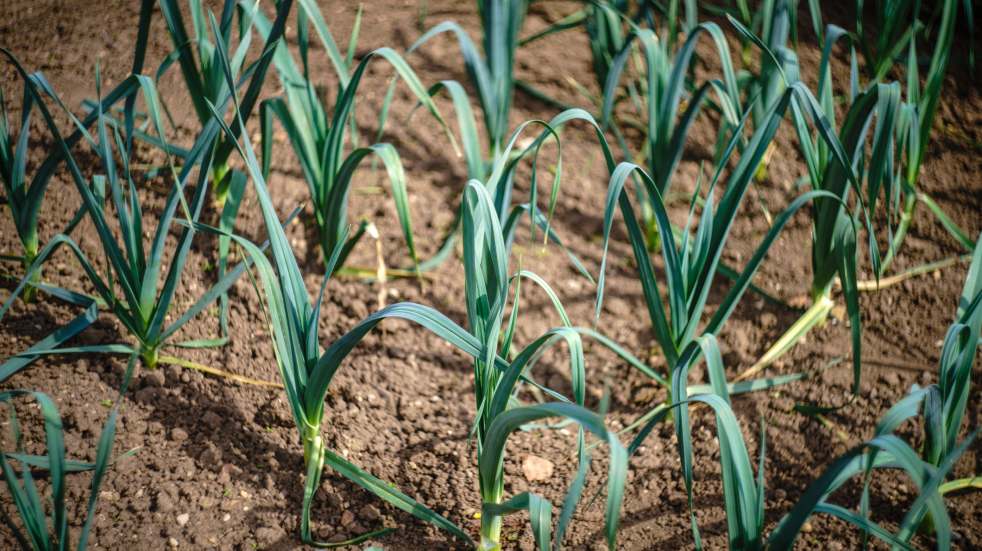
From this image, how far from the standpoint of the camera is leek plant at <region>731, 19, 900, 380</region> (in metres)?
1.37

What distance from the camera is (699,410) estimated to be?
66.1 inches

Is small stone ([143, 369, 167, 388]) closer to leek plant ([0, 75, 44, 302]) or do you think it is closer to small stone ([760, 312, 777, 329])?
leek plant ([0, 75, 44, 302])

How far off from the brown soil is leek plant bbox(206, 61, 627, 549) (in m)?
0.11

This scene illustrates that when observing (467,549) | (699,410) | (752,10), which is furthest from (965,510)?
(752,10)

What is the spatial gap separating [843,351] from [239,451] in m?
1.36

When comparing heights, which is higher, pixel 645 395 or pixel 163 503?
pixel 163 503

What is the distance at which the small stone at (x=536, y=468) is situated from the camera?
4.99ft

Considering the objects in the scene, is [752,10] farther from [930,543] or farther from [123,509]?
[123,509]

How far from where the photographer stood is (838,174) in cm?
154

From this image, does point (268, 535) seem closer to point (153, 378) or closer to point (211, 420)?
point (211, 420)

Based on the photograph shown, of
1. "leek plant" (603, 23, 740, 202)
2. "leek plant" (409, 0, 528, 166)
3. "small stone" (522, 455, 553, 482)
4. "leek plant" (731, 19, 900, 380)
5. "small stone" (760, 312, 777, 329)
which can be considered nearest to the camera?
"leek plant" (731, 19, 900, 380)

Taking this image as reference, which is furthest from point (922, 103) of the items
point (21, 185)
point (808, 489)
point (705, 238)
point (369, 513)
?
point (21, 185)

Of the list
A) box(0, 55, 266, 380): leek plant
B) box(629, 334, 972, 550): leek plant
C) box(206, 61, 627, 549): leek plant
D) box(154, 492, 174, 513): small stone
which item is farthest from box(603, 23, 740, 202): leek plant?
box(154, 492, 174, 513): small stone

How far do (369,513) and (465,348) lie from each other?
432mm
